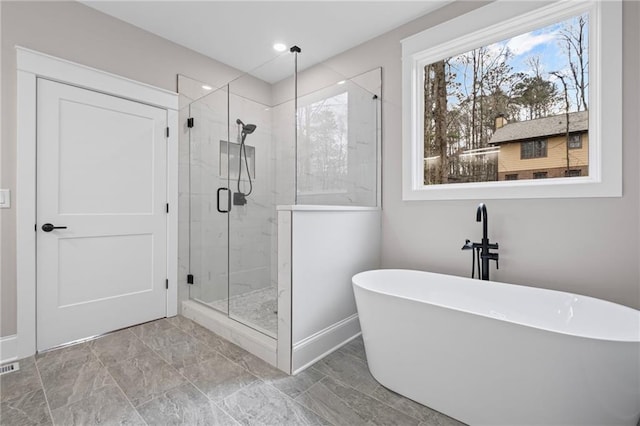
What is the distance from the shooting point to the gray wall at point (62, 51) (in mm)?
1971

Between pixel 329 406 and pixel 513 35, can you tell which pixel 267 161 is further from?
pixel 513 35

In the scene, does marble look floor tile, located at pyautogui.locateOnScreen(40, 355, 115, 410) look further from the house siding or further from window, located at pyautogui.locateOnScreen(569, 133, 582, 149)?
window, located at pyautogui.locateOnScreen(569, 133, 582, 149)

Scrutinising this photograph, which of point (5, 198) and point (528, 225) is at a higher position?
point (5, 198)

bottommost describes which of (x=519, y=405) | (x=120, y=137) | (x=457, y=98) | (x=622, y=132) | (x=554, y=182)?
(x=519, y=405)

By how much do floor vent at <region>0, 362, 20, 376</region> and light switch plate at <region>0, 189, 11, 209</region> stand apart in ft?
3.41

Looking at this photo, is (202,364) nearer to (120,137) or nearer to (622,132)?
(120,137)

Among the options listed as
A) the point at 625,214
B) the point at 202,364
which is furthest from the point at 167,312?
the point at 625,214

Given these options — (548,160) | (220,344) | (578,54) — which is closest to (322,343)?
(220,344)

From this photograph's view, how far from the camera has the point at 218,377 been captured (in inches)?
70.5

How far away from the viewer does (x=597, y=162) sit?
176 centimetres

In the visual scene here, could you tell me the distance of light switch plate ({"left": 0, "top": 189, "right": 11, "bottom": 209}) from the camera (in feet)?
6.38

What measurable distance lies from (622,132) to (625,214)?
468 millimetres

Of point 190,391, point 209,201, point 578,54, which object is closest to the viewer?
point 190,391

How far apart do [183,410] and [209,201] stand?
69.6 inches
